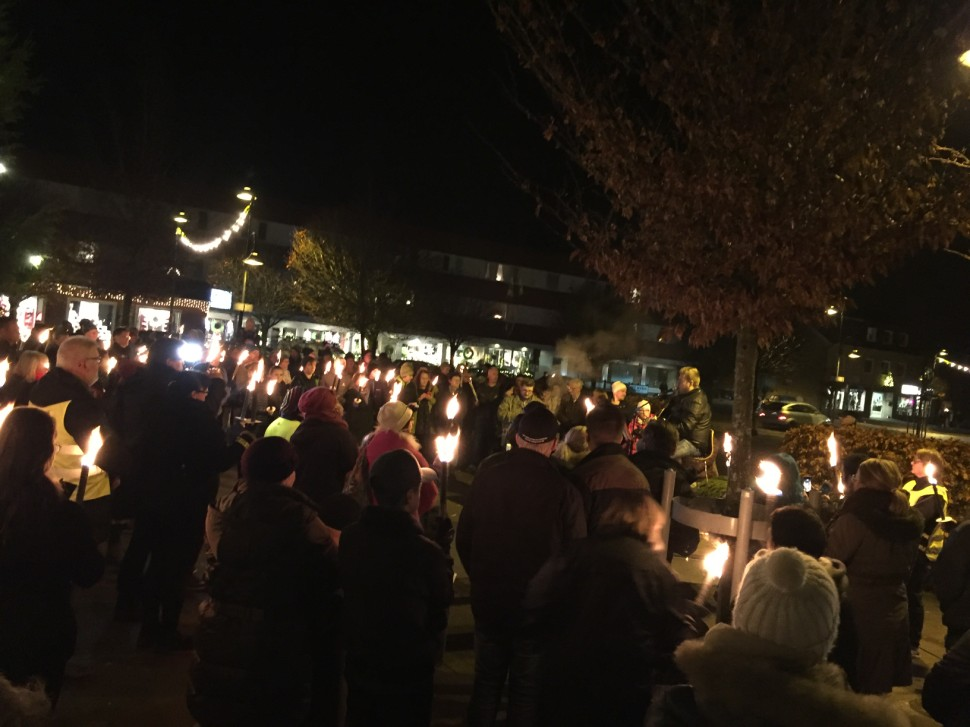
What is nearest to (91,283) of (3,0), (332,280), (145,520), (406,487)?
(332,280)

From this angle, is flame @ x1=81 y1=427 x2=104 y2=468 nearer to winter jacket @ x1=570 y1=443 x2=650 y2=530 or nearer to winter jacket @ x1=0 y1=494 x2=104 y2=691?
winter jacket @ x1=0 y1=494 x2=104 y2=691

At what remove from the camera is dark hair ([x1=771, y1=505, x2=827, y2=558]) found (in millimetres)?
4129

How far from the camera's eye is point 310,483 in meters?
6.21

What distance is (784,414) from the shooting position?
147 feet

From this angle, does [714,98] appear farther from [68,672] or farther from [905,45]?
[68,672]

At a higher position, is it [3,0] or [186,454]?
[3,0]

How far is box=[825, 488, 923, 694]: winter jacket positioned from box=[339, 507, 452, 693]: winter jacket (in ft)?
10.4

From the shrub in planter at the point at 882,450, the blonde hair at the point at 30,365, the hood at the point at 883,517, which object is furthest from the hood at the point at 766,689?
the shrub in planter at the point at 882,450

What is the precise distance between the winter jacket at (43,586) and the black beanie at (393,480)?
1297 millimetres

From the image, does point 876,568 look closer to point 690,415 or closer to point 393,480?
point 690,415

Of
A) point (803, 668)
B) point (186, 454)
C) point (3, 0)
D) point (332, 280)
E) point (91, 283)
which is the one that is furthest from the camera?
point (332, 280)

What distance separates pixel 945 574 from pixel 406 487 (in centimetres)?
335

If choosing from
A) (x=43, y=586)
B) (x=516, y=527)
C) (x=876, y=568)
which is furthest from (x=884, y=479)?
(x=43, y=586)

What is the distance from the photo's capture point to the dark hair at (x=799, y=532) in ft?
13.5
